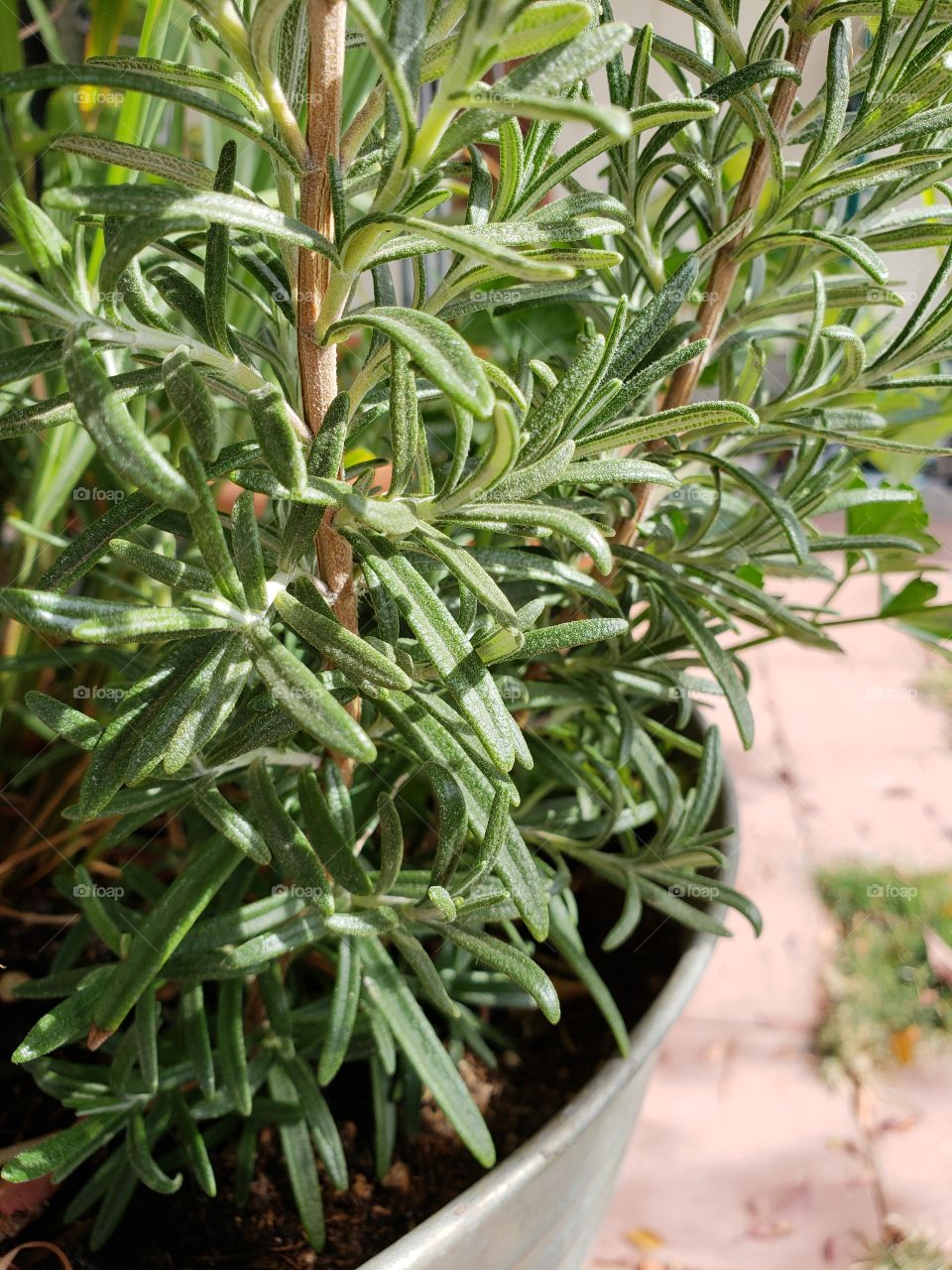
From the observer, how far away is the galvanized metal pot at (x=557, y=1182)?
495 millimetres

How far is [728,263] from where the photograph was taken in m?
0.54

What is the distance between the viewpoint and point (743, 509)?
2.15 ft

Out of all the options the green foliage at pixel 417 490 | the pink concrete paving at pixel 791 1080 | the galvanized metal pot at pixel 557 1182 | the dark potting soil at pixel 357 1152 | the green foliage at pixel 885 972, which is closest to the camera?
the green foliage at pixel 417 490

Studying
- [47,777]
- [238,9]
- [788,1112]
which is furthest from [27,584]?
[788,1112]

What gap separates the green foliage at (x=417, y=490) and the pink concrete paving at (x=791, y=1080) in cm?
42

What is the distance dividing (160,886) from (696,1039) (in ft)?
2.44

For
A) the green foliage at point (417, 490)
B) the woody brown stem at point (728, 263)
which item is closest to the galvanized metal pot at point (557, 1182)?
the green foliage at point (417, 490)

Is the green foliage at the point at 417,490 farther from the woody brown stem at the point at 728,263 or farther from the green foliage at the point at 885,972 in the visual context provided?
the green foliage at the point at 885,972

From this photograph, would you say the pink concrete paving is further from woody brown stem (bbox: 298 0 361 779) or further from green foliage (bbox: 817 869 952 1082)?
woody brown stem (bbox: 298 0 361 779)

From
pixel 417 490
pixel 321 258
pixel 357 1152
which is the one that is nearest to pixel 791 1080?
pixel 357 1152

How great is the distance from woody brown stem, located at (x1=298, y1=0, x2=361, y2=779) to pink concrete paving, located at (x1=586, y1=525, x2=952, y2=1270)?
65cm

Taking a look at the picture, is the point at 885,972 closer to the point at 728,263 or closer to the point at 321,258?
the point at 728,263

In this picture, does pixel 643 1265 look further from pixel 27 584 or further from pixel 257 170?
pixel 257 170

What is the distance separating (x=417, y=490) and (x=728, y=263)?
0.73ft
